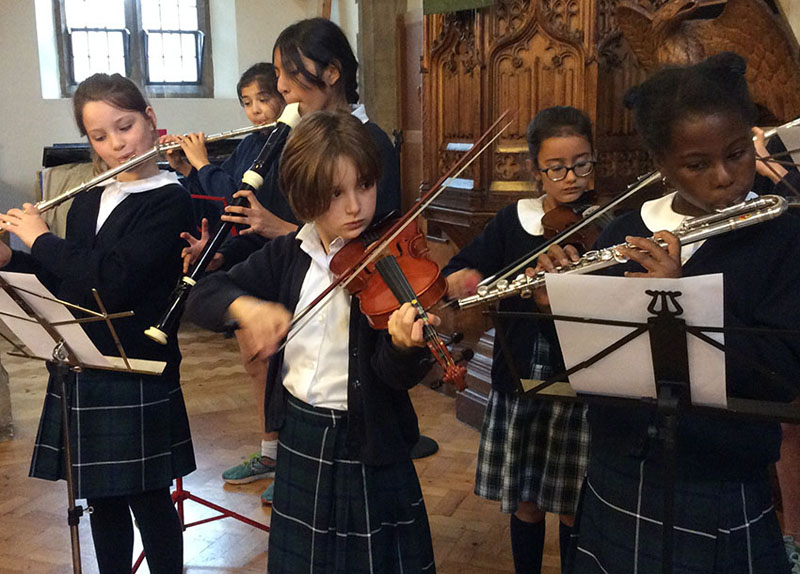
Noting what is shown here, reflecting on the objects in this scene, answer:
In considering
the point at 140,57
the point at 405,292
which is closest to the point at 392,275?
the point at 405,292

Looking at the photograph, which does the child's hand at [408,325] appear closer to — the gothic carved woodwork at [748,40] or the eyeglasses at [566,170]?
the eyeglasses at [566,170]

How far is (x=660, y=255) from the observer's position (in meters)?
1.28

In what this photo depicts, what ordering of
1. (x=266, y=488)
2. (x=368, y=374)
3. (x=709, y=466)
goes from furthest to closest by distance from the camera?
(x=266, y=488)
(x=368, y=374)
(x=709, y=466)

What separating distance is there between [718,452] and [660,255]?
0.35 metres

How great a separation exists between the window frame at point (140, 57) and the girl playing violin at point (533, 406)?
492cm

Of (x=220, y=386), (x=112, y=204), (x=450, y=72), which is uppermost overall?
(x=450, y=72)

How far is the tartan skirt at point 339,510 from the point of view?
164cm

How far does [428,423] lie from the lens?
382 centimetres

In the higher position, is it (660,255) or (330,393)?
(660,255)

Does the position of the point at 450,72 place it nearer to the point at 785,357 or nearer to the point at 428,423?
the point at 428,423

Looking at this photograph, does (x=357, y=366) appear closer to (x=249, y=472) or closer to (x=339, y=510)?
(x=339, y=510)

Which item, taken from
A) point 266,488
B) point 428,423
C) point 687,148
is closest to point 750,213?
point 687,148

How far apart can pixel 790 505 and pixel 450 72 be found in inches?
82.1

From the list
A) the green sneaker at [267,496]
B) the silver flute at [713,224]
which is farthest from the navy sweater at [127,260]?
the silver flute at [713,224]
